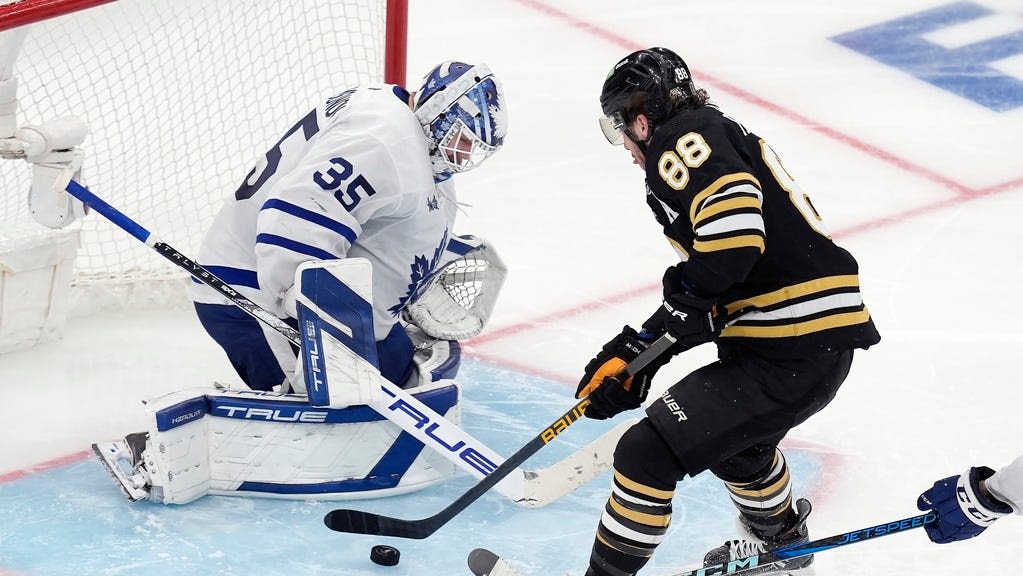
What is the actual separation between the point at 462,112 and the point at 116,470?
103 cm

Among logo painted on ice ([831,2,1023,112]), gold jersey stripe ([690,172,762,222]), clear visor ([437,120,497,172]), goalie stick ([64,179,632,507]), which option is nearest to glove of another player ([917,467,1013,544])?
gold jersey stripe ([690,172,762,222])

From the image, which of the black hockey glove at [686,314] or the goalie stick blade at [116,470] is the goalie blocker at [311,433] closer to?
the goalie stick blade at [116,470]

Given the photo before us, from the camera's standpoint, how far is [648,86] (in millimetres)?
2588

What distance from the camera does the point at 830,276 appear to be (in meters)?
2.62

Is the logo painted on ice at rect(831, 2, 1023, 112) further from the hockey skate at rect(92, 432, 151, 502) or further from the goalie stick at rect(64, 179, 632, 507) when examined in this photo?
the hockey skate at rect(92, 432, 151, 502)

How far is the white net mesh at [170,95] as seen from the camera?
13.8 ft

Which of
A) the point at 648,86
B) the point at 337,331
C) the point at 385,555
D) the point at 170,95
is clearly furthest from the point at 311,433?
the point at 170,95

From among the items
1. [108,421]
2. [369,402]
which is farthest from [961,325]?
[108,421]

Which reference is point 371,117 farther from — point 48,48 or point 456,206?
point 48,48

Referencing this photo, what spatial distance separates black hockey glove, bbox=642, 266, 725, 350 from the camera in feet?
8.38

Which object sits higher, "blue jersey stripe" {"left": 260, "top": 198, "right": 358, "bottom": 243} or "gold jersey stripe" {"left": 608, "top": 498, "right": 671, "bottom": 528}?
"blue jersey stripe" {"left": 260, "top": 198, "right": 358, "bottom": 243}

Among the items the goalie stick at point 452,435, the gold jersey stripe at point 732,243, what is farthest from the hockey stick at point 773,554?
the gold jersey stripe at point 732,243

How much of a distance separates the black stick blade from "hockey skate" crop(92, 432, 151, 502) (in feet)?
1.42

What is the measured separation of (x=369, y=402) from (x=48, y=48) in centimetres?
177
